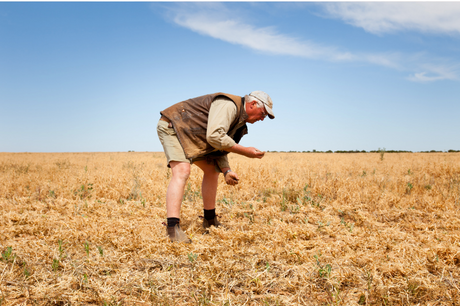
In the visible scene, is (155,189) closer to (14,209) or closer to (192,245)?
(14,209)

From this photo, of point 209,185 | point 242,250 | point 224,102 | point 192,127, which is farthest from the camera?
point 209,185

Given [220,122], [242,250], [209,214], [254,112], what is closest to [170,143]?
[220,122]

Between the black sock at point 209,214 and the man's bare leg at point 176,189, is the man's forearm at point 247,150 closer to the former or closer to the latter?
the man's bare leg at point 176,189

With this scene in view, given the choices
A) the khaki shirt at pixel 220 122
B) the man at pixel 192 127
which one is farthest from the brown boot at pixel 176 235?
the khaki shirt at pixel 220 122

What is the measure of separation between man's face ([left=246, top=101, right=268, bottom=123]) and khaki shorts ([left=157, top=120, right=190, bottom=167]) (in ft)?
2.71

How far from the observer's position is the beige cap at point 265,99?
324 centimetres

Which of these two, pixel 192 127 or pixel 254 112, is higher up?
pixel 254 112

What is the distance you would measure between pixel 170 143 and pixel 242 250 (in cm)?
137

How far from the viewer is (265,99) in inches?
128

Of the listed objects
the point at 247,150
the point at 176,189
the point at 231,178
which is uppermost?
the point at 247,150

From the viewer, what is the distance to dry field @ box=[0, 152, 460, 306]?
7.54 feet

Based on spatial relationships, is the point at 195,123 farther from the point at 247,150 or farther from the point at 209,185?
the point at 209,185

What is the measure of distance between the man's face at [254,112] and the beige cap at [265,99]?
0.05 meters

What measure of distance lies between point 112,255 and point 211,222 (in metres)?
1.30
